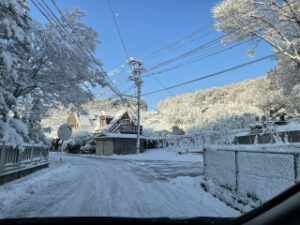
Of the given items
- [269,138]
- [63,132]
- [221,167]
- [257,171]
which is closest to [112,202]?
[221,167]

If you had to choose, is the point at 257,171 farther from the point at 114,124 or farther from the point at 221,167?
the point at 114,124

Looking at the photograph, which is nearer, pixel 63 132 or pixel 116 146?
pixel 63 132

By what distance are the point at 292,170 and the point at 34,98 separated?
39.7ft

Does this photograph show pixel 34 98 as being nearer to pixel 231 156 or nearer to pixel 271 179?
pixel 231 156

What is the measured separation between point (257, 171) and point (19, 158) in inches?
362

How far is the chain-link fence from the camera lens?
383 cm

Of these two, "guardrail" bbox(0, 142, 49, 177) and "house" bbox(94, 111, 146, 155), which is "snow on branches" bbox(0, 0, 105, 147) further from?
"house" bbox(94, 111, 146, 155)

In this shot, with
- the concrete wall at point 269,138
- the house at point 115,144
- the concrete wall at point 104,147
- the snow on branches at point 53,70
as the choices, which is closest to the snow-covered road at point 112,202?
the snow on branches at point 53,70

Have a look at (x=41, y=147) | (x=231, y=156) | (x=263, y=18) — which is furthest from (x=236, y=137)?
(x=41, y=147)

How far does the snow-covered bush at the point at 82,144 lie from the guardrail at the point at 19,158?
25200mm

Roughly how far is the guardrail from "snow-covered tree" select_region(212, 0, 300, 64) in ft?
50.1

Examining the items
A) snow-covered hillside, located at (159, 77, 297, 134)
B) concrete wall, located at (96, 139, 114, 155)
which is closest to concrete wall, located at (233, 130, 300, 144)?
snow-covered hillside, located at (159, 77, 297, 134)

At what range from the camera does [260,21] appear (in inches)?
551

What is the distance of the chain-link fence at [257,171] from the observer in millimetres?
3826
